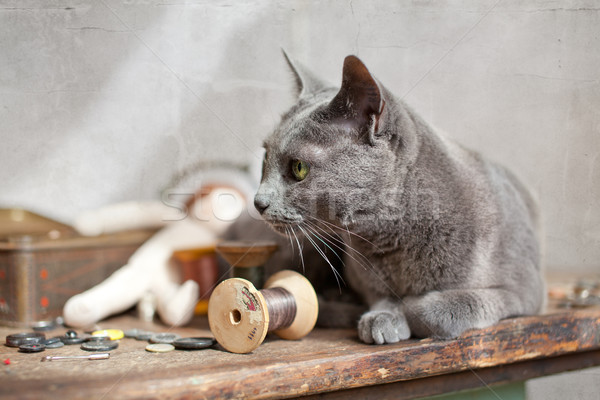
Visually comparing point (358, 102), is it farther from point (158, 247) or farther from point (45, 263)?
point (45, 263)

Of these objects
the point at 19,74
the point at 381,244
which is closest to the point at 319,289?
the point at 381,244

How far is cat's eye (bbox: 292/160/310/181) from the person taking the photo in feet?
3.50

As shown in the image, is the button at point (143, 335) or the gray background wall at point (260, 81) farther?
the gray background wall at point (260, 81)

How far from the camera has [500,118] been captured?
161 cm

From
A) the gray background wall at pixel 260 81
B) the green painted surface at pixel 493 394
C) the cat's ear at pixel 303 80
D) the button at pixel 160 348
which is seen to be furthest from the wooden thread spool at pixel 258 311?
the gray background wall at pixel 260 81

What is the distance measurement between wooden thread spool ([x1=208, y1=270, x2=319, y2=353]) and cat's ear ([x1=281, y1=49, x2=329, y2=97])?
0.50 m

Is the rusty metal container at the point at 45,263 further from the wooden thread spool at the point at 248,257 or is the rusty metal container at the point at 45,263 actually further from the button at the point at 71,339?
the wooden thread spool at the point at 248,257

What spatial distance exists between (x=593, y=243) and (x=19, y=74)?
1.82m

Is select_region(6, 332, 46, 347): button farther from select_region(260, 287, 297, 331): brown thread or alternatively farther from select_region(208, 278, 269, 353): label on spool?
select_region(260, 287, 297, 331): brown thread

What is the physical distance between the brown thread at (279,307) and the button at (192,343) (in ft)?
0.45

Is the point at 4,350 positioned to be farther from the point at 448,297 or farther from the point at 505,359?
the point at 505,359

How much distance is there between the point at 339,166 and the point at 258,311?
0.34 metres

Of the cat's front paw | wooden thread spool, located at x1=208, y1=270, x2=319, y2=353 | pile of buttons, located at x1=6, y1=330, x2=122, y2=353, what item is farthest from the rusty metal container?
the cat's front paw

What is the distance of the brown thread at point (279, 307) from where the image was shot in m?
1.04
